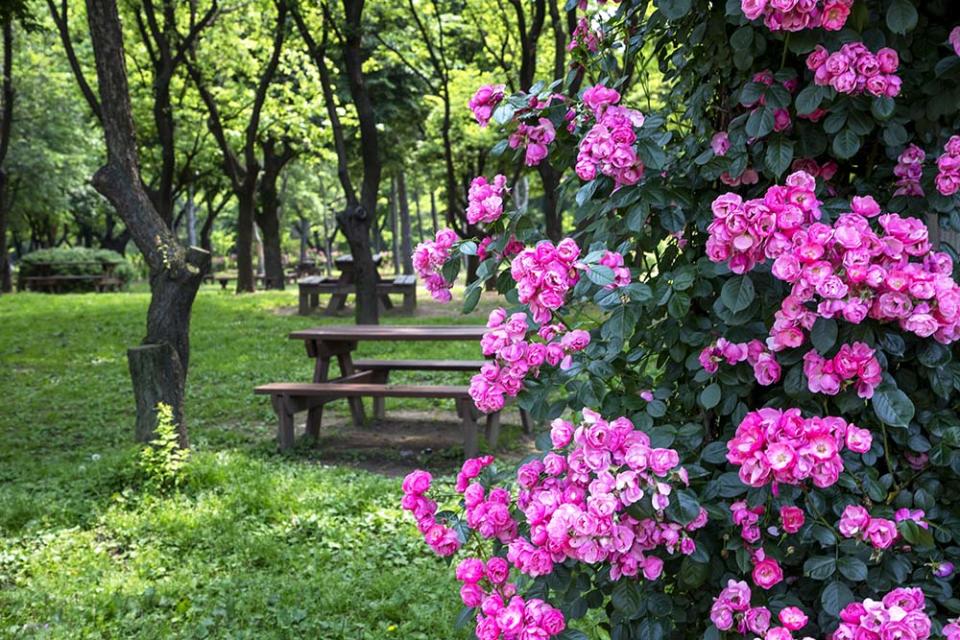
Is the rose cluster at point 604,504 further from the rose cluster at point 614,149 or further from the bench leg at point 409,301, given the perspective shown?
the bench leg at point 409,301

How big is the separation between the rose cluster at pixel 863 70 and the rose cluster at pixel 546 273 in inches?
24.1

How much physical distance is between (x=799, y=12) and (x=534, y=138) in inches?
27.8

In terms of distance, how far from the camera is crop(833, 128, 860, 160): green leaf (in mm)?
1812

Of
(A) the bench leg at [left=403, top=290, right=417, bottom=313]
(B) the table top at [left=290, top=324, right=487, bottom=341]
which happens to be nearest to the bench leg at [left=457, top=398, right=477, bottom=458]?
(B) the table top at [left=290, top=324, right=487, bottom=341]

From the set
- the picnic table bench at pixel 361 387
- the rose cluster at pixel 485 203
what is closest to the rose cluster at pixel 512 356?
the rose cluster at pixel 485 203

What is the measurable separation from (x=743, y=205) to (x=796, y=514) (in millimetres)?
615

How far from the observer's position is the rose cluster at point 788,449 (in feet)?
4.98

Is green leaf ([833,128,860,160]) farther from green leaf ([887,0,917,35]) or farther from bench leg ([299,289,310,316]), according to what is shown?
bench leg ([299,289,310,316])

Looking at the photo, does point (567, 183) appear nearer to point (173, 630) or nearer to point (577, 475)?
point (577, 475)

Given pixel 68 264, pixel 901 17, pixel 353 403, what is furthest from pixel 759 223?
pixel 68 264

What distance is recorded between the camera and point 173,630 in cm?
363

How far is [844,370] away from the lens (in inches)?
65.2

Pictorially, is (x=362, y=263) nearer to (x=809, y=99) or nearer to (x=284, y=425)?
(x=284, y=425)

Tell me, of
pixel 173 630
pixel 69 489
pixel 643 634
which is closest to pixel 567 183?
pixel 643 634
